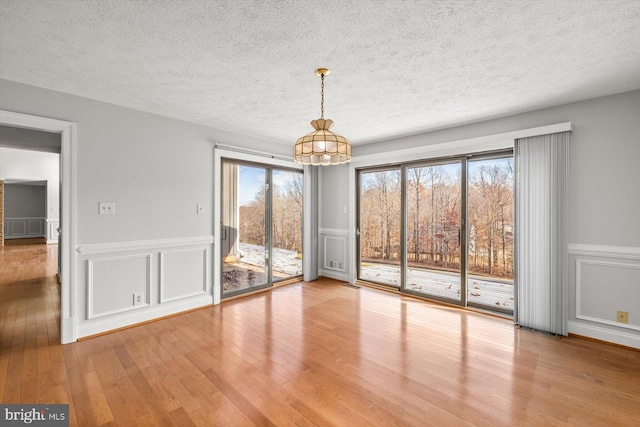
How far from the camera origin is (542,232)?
3227mm

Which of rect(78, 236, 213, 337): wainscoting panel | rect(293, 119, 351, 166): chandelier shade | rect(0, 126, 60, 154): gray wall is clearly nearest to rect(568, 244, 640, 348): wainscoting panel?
rect(293, 119, 351, 166): chandelier shade

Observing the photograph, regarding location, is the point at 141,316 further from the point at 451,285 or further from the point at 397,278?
the point at 451,285

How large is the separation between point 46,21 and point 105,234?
83.4 inches

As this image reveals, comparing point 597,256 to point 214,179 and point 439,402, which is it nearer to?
point 439,402

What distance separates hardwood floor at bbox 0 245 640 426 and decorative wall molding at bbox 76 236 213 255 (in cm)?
92

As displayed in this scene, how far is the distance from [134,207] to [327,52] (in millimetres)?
2842

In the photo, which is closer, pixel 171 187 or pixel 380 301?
pixel 171 187

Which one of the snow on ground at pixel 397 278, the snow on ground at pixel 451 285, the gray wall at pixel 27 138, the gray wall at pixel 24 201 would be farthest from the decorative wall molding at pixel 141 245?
the gray wall at pixel 24 201

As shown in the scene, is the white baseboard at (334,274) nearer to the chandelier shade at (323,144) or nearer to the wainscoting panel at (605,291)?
the wainscoting panel at (605,291)

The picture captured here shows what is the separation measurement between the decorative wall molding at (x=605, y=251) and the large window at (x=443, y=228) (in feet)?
2.22

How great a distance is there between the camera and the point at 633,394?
2.10 metres

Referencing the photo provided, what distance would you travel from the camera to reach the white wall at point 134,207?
2.98m

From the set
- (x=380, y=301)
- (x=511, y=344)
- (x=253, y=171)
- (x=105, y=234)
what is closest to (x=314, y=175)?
(x=253, y=171)

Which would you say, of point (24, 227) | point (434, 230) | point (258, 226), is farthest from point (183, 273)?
point (24, 227)
